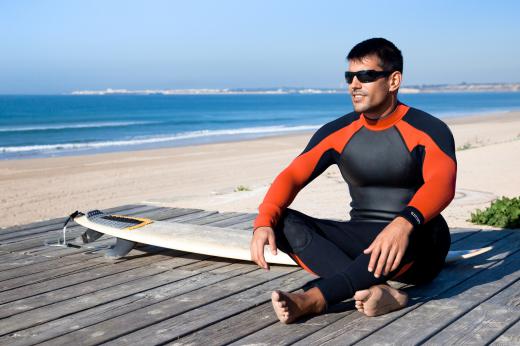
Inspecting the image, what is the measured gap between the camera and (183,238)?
4.83 metres

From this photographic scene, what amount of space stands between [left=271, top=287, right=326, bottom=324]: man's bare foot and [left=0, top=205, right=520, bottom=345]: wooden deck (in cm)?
6

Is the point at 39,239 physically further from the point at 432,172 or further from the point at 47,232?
the point at 432,172

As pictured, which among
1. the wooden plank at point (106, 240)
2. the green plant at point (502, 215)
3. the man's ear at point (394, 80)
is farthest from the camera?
the green plant at point (502, 215)

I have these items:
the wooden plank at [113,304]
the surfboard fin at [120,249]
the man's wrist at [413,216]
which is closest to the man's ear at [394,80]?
the man's wrist at [413,216]

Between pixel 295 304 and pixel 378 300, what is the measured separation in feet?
1.39

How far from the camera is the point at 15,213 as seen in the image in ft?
42.6

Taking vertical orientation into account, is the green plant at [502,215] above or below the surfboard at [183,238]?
below

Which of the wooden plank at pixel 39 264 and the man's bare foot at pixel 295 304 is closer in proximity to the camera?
the man's bare foot at pixel 295 304

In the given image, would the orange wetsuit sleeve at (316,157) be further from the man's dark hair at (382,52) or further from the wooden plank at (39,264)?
the wooden plank at (39,264)

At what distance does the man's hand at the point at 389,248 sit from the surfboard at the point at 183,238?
1.29 metres

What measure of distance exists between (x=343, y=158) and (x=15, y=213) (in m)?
10.4

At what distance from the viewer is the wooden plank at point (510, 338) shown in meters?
3.06

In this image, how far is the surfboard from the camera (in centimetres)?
463

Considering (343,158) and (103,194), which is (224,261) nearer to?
(343,158)
